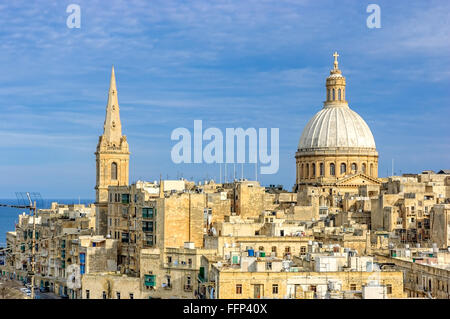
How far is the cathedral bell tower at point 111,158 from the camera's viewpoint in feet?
182

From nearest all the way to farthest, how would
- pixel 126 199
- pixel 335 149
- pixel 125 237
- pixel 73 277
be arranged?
pixel 125 237 < pixel 126 199 < pixel 73 277 < pixel 335 149

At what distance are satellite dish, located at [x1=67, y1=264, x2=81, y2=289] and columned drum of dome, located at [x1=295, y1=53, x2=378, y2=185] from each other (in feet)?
100

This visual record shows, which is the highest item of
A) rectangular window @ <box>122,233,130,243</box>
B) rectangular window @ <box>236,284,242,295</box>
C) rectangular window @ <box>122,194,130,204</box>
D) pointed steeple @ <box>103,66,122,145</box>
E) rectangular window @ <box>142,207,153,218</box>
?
pointed steeple @ <box>103,66,122,145</box>

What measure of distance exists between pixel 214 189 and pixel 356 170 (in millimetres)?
19647

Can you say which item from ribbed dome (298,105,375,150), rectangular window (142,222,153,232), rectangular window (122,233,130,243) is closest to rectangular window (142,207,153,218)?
rectangular window (142,222,153,232)

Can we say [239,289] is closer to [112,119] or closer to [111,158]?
[111,158]

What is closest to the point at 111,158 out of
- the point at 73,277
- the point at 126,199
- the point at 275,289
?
the point at 126,199

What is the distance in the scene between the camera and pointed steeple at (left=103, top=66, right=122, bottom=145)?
56094 mm

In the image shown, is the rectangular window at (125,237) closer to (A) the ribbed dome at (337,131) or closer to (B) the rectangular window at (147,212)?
(B) the rectangular window at (147,212)

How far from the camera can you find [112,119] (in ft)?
186

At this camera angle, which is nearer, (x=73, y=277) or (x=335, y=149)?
(x=73, y=277)

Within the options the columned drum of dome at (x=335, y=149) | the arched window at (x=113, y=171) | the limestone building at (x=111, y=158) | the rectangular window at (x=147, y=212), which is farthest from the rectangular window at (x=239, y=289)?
the columned drum of dome at (x=335, y=149)

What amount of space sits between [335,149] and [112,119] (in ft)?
88.3

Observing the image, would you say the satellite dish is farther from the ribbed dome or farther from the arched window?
the ribbed dome
